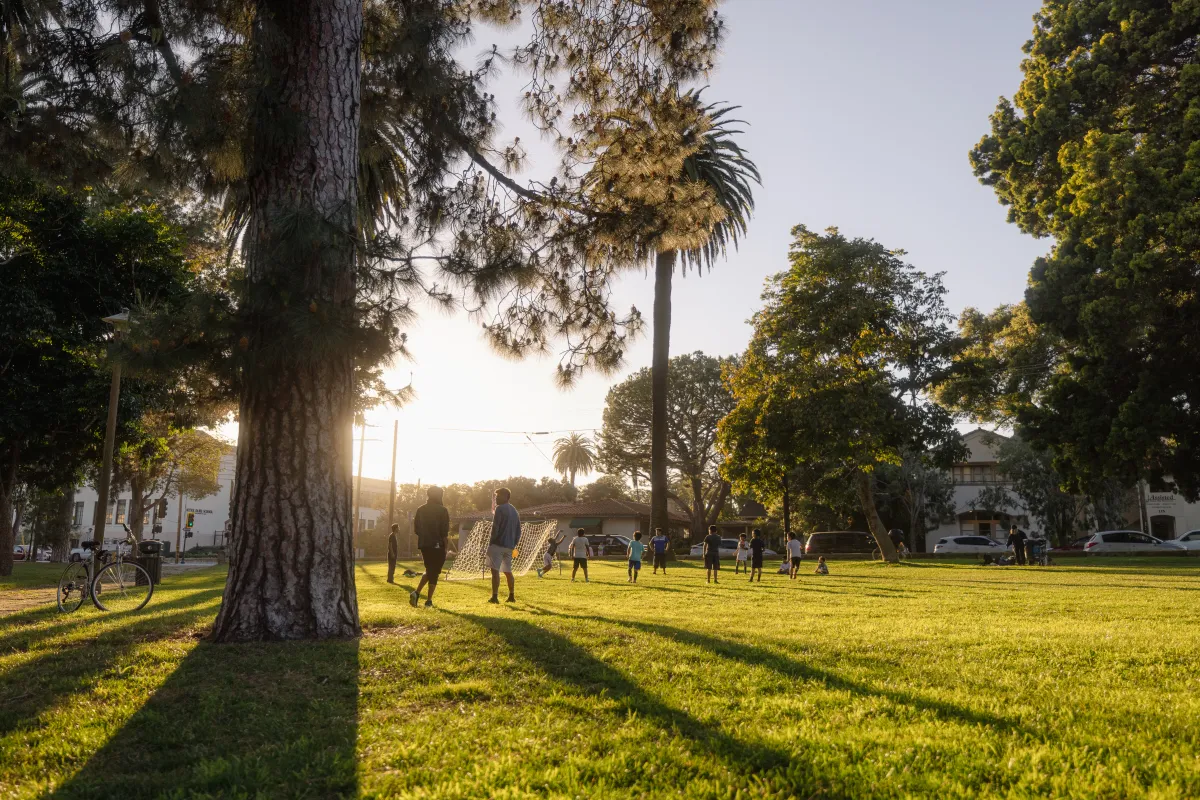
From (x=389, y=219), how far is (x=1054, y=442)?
73.2 ft

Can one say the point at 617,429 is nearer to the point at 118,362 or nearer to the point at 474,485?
the point at 474,485

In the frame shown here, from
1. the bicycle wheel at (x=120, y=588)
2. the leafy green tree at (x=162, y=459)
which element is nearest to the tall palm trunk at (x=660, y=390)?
the leafy green tree at (x=162, y=459)

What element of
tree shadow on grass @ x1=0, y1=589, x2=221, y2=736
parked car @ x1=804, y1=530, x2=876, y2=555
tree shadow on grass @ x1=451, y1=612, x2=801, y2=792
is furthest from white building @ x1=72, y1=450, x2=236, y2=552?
tree shadow on grass @ x1=451, y1=612, x2=801, y2=792

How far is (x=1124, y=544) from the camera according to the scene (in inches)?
1666

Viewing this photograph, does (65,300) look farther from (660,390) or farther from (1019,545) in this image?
(1019,545)

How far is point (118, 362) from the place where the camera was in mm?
6527

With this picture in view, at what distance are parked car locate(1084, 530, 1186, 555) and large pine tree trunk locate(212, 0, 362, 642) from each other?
43.9 m

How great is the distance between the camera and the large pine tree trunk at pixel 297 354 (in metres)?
6.59

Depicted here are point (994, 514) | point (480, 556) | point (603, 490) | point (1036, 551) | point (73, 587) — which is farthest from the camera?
point (603, 490)

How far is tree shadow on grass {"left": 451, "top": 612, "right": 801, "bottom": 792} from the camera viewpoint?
381 centimetres

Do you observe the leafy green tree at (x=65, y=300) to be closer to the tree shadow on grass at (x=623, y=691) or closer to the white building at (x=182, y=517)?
the tree shadow on grass at (x=623, y=691)

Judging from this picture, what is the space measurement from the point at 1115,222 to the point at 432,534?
773 inches

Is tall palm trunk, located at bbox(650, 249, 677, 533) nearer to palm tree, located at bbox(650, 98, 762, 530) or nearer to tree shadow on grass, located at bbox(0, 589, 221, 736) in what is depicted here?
palm tree, located at bbox(650, 98, 762, 530)

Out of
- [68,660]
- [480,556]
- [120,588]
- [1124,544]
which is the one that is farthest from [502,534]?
[1124,544]
